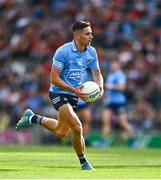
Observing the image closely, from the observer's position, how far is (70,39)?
31.4 meters

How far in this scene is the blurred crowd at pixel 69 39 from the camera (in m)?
27.9

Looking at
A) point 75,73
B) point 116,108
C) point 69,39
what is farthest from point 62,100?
point 69,39

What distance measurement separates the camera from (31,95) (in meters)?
29.6

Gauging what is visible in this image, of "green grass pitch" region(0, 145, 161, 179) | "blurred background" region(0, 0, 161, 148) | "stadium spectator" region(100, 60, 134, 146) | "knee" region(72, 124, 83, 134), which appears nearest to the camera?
"green grass pitch" region(0, 145, 161, 179)

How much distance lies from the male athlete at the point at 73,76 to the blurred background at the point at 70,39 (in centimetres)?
1267

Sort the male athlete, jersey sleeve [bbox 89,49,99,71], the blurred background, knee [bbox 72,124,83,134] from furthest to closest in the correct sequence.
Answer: the blurred background, jersey sleeve [bbox 89,49,99,71], the male athlete, knee [bbox 72,124,83,134]

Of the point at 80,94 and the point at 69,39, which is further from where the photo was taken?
the point at 69,39

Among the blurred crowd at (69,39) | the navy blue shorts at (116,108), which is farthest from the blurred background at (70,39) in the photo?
the navy blue shorts at (116,108)

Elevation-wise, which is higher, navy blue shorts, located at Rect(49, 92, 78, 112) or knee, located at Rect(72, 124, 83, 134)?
navy blue shorts, located at Rect(49, 92, 78, 112)

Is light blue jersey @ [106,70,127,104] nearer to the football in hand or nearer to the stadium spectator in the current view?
the stadium spectator

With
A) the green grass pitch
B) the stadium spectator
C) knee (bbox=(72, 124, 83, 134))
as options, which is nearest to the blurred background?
the stadium spectator

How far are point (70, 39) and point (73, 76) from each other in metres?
17.8

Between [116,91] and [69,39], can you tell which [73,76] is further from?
[69,39]

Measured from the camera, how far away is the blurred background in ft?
A: 89.6
